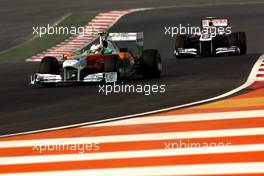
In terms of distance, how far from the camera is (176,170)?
895cm

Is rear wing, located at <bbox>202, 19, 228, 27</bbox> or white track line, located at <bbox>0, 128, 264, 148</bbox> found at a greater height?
rear wing, located at <bbox>202, 19, 228, 27</bbox>

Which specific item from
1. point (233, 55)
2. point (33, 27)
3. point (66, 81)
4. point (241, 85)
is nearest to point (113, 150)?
point (241, 85)

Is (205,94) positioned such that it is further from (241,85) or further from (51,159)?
(51,159)

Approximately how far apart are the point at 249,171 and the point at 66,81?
11.7 m

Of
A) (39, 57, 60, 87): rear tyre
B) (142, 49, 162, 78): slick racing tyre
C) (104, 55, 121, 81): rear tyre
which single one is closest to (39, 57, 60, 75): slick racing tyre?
(39, 57, 60, 87): rear tyre

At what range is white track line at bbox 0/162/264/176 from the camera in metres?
8.75

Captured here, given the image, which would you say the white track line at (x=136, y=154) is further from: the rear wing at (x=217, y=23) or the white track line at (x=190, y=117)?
the rear wing at (x=217, y=23)

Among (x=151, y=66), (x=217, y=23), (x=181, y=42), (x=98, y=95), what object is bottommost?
(x=98, y=95)

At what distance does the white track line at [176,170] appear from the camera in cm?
875

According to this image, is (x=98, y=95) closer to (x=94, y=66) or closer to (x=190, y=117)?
(x=94, y=66)

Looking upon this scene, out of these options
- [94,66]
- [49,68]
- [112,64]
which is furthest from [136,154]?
[49,68]

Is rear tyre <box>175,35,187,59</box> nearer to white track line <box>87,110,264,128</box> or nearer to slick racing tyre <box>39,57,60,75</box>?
slick racing tyre <box>39,57,60,75</box>

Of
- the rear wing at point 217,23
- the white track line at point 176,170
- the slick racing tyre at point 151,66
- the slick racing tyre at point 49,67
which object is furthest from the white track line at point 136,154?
the rear wing at point 217,23

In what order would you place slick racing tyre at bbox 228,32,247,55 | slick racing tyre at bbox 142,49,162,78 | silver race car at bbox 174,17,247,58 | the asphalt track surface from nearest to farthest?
1. the asphalt track surface
2. slick racing tyre at bbox 142,49,162,78
3. silver race car at bbox 174,17,247,58
4. slick racing tyre at bbox 228,32,247,55
